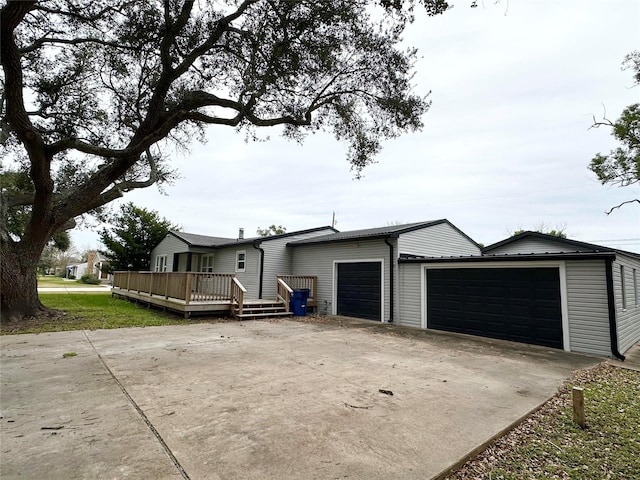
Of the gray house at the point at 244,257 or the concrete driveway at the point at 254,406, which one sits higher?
the gray house at the point at 244,257

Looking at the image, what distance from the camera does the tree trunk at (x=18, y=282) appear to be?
8516mm

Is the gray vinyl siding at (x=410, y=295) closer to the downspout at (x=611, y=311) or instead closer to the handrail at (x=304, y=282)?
the handrail at (x=304, y=282)

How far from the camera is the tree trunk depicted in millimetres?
8516

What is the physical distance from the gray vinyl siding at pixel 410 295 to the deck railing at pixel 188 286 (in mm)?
5743

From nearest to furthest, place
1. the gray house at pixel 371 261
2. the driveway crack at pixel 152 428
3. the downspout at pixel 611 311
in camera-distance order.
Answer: the driveway crack at pixel 152 428, the downspout at pixel 611 311, the gray house at pixel 371 261

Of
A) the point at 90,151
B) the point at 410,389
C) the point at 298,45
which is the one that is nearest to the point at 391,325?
the point at 410,389

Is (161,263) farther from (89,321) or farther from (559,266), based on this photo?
(559,266)

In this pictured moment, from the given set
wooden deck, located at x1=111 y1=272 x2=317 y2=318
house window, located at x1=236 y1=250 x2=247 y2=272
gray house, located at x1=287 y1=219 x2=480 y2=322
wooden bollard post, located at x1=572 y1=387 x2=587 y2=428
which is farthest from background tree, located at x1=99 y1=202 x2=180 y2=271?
wooden bollard post, located at x1=572 y1=387 x2=587 y2=428

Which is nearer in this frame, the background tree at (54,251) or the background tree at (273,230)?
the background tree at (54,251)

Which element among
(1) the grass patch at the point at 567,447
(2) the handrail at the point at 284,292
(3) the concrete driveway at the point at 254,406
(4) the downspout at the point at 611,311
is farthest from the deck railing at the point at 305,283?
(1) the grass patch at the point at 567,447

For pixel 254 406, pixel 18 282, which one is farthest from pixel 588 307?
pixel 18 282

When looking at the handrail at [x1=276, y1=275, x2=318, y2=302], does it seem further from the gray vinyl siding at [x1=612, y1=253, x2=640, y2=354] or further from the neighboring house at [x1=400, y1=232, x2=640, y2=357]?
the gray vinyl siding at [x1=612, y1=253, x2=640, y2=354]

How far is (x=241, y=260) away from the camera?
15.2 meters

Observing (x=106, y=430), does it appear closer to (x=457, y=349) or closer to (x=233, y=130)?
(x=457, y=349)
